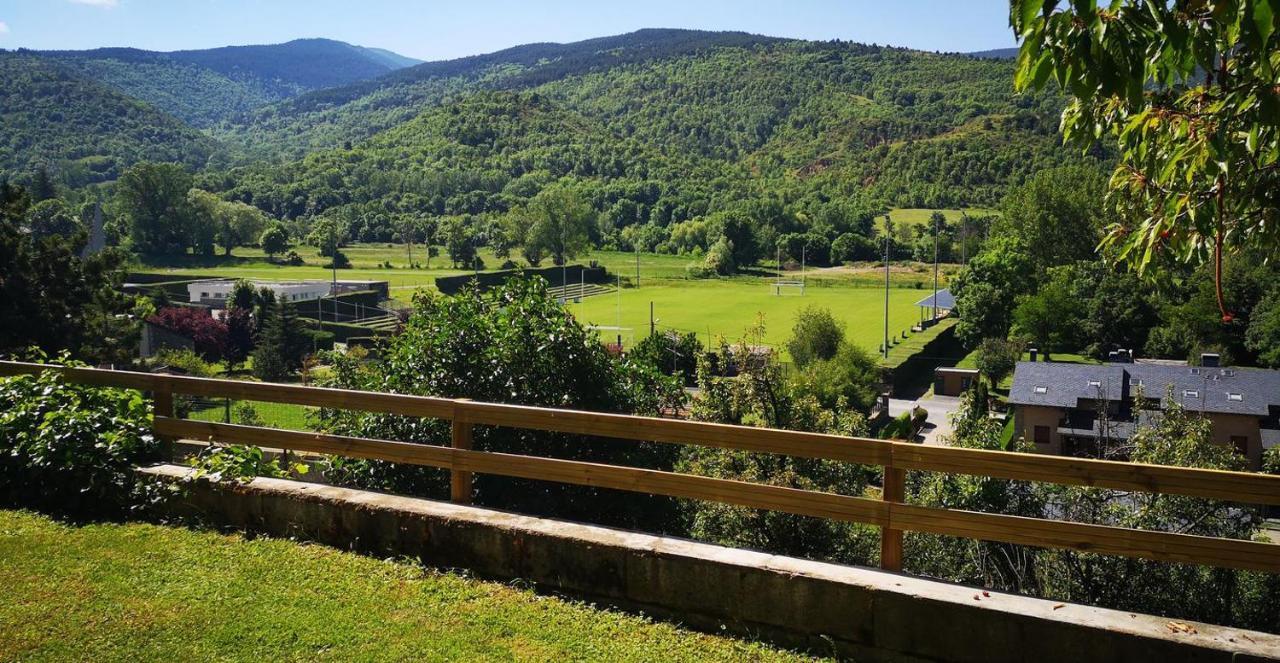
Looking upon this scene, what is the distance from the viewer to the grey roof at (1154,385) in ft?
105

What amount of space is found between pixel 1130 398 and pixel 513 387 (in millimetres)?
31000

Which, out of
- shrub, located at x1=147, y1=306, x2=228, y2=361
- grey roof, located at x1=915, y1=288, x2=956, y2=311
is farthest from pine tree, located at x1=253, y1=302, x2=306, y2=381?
grey roof, located at x1=915, y1=288, x2=956, y2=311

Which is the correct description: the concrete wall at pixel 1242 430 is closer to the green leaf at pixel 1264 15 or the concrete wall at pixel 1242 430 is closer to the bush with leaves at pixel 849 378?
the bush with leaves at pixel 849 378

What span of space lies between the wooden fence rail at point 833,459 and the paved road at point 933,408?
3913cm

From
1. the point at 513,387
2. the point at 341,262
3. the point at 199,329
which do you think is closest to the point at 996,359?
the point at 199,329

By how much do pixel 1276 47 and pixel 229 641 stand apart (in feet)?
15.0

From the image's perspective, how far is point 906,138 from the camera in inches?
7466

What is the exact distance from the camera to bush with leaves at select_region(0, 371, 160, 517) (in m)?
5.42

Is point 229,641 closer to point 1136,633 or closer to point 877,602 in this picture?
point 877,602

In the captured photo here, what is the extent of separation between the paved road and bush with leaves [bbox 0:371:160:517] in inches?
1551

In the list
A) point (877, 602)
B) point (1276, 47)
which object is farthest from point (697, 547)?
point (1276, 47)

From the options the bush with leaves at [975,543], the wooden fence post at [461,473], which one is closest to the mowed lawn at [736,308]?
the bush with leaves at [975,543]

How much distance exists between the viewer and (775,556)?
4289 millimetres

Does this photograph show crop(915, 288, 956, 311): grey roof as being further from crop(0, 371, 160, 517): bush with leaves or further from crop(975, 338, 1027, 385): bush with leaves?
crop(0, 371, 160, 517): bush with leaves
